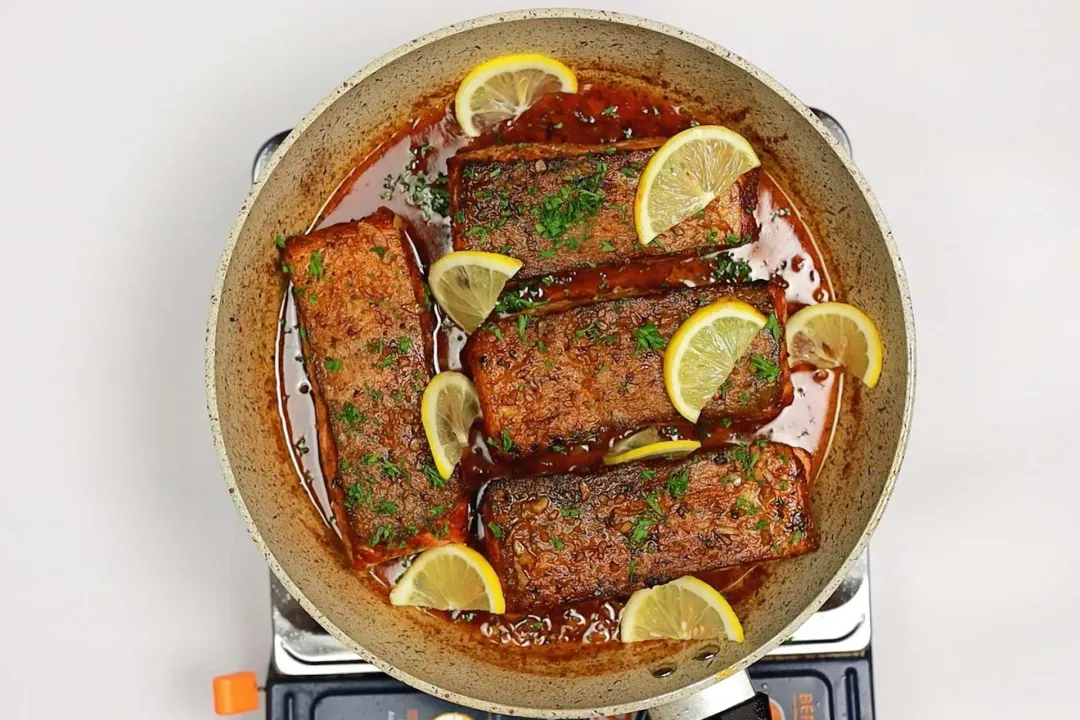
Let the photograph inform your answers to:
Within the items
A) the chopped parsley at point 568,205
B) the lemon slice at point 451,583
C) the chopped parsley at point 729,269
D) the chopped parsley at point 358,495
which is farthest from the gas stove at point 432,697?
the chopped parsley at point 568,205

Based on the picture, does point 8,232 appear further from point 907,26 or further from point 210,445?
point 907,26

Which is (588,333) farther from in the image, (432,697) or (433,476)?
(432,697)

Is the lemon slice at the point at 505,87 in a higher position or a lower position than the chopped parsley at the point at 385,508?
higher

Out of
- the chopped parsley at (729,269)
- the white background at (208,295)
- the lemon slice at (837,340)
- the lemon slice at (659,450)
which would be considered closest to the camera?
the lemon slice at (837,340)

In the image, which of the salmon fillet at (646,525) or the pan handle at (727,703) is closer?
the pan handle at (727,703)

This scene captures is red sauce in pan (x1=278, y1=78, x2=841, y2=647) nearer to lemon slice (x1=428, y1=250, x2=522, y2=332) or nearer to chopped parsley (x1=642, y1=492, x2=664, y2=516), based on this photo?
lemon slice (x1=428, y1=250, x2=522, y2=332)

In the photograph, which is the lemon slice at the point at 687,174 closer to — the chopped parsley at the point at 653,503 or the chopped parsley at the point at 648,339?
the chopped parsley at the point at 648,339

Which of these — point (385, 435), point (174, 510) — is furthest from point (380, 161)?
point (174, 510)
